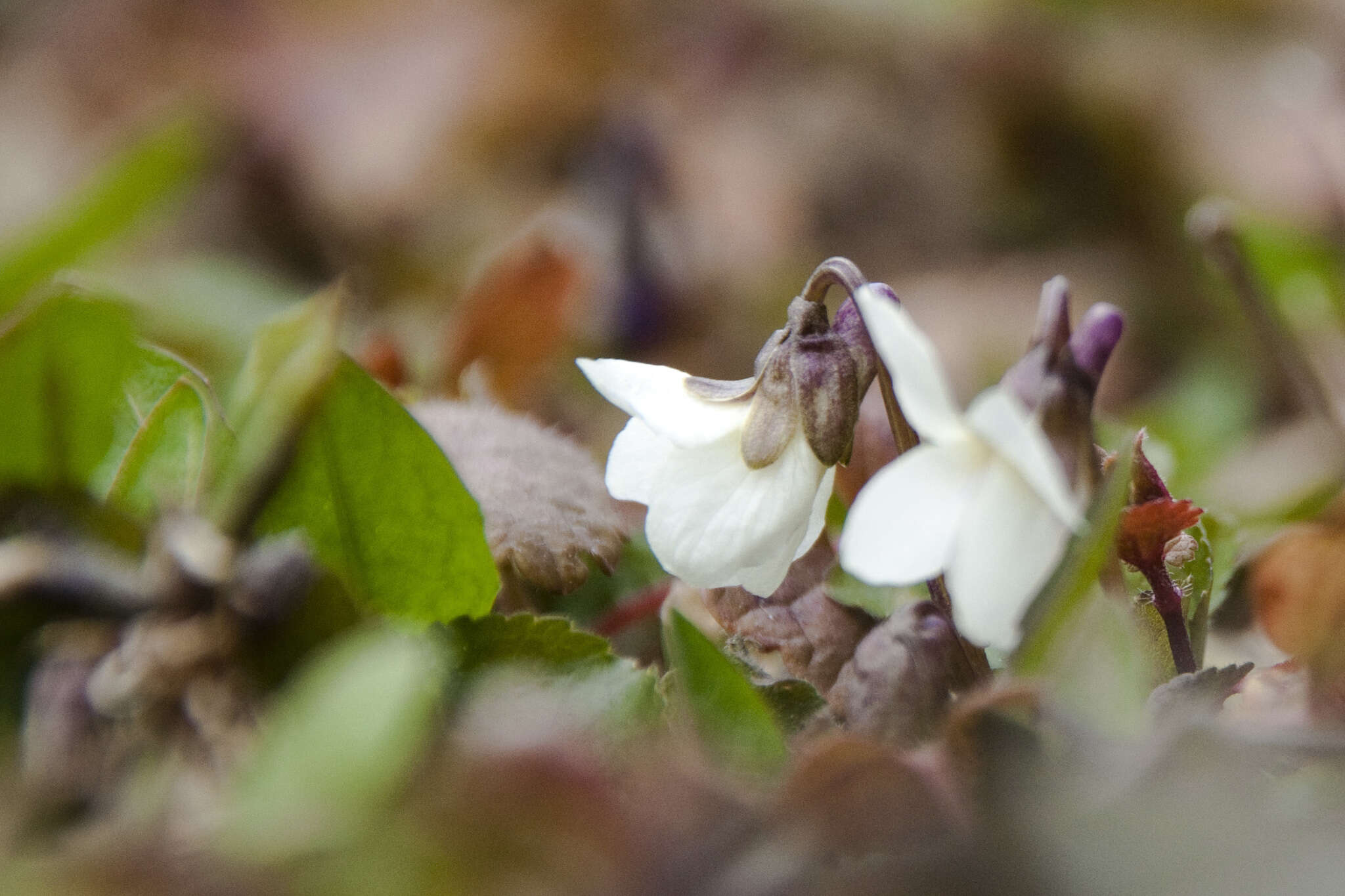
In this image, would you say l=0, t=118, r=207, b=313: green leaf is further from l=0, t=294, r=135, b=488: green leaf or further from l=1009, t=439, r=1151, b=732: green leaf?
l=1009, t=439, r=1151, b=732: green leaf

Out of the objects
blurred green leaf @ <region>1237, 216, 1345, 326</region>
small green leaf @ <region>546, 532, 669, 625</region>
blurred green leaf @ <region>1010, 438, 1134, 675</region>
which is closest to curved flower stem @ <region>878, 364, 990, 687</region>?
blurred green leaf @ <region>1010, 438, 1134, 675</region>

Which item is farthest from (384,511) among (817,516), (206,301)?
(206,301)

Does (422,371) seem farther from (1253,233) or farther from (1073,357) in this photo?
(1253,233)

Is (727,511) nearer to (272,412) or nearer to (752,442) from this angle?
(752,442)

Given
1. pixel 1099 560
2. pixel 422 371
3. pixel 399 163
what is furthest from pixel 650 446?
pixel 399 163

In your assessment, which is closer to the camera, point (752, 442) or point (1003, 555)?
point (1003, 555)

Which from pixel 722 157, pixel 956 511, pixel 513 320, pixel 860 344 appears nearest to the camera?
pixel 956 511

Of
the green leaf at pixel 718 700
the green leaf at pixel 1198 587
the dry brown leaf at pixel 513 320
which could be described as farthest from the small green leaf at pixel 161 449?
the dry brown leaf at pixel 513 320
